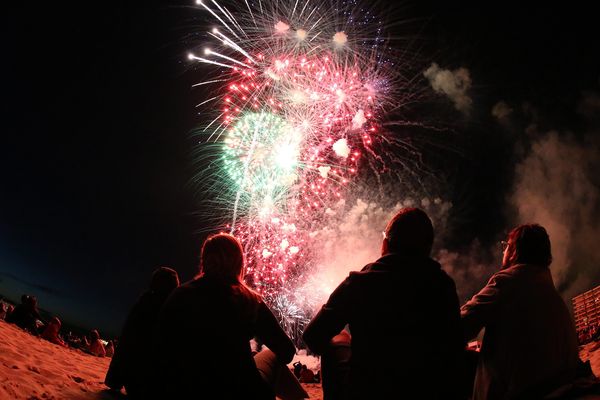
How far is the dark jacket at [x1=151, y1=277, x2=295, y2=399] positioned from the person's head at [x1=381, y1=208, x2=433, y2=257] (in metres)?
1.02

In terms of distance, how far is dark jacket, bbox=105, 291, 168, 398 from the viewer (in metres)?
4.35

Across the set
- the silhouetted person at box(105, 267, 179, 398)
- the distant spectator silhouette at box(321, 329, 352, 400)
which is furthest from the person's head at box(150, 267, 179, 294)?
the distant spectator silhouette at box(321, 329, 352, 400)

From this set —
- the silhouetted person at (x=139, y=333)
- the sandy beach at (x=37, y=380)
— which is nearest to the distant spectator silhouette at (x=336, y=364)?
the silhouetted person at (x=139, y=333)

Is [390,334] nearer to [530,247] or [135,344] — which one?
[530,247]

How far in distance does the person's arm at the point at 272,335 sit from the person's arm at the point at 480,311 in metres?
1.15

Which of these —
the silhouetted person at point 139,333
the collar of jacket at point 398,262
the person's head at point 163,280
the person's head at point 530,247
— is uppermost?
the person's head at point 530,247

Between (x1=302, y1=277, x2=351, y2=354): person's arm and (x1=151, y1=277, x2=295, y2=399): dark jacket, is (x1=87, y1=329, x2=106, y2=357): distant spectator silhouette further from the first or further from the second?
(x1=302, y1=277, x2=351, y2=354): person's arm

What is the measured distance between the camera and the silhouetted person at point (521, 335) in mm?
2475

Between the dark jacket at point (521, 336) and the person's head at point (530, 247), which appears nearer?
the dark jacket at point (521, 336)

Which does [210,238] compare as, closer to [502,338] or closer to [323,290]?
[502,338]

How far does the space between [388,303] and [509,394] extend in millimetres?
980

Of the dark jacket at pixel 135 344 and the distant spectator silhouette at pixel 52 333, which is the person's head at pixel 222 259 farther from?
the distant spectator silhouette at pixel 52 333

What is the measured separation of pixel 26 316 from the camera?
8.94 metres

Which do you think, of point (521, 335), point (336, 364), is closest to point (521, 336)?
point (521, 335)
